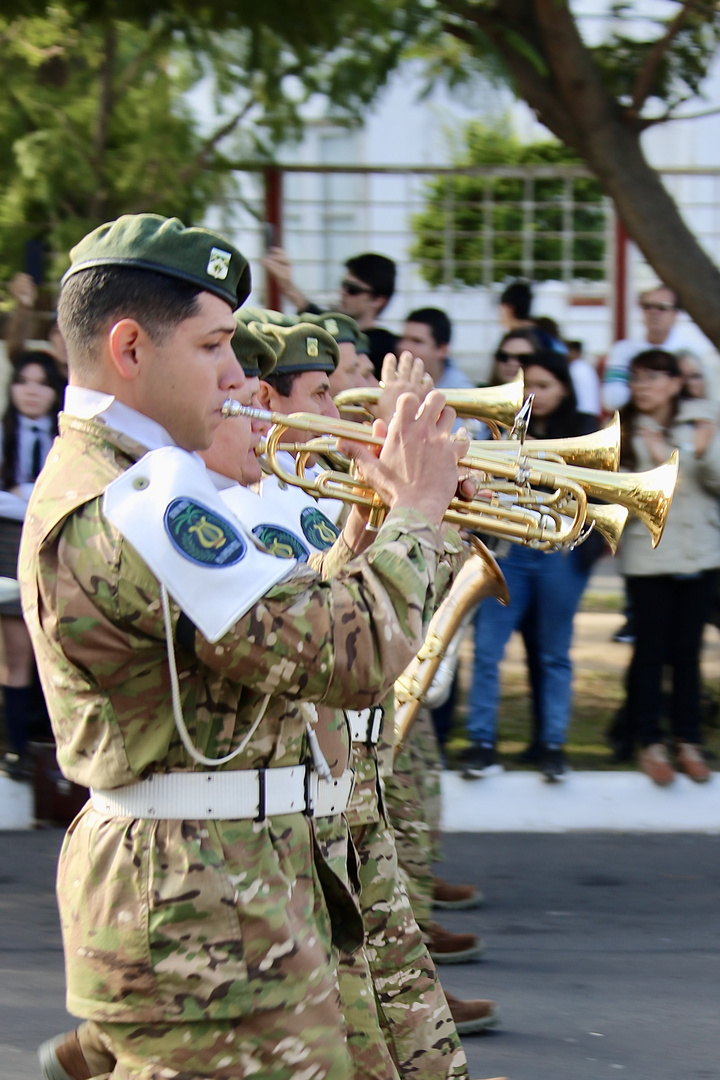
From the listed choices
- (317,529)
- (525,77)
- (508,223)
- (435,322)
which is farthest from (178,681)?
(508,223)

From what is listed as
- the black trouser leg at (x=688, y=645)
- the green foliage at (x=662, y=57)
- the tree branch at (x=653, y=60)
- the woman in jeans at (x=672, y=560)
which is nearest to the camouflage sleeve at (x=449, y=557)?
the woman in jeans at (x=672, y=560)

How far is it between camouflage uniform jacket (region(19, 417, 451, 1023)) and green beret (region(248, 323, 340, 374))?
5.52ft

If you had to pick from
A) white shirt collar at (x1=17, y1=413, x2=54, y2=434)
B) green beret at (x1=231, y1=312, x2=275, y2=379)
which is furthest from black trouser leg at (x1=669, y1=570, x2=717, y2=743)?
green beret at (x1=231, y1=312, x2=275, y2=379)

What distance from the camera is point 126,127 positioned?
8.17m

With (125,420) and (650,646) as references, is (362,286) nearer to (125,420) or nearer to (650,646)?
(650,646)

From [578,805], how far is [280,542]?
12.1 ft

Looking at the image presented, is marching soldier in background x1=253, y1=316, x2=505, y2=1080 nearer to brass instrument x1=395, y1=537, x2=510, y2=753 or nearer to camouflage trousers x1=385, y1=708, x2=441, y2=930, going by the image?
camouflage trousers x1=385, y1=708, x2=441, y2=930

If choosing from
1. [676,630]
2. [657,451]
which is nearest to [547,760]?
[676,630]

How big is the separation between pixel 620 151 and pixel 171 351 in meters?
5.26

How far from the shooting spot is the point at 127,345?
207cm

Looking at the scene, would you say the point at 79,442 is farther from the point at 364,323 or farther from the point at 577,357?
the point at 577,357

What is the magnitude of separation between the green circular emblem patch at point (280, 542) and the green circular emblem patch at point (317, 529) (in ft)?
1.25

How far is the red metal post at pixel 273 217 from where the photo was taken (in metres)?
8.99

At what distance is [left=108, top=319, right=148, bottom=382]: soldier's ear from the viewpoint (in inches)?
81.1
